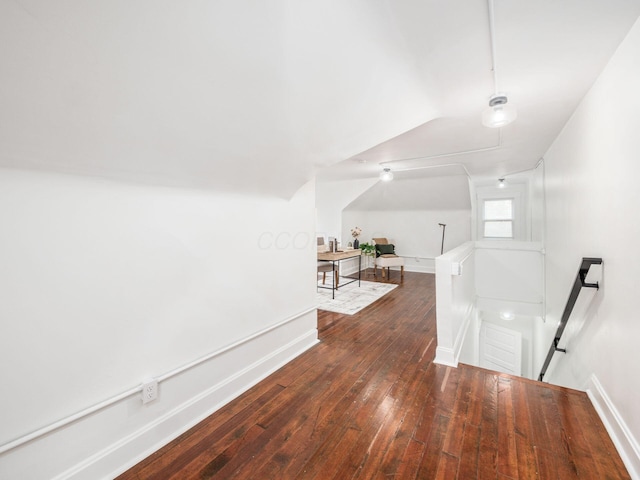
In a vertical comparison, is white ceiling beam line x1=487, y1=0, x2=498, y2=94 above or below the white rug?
above

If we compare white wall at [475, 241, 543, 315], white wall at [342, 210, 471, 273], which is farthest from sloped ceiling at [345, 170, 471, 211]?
white wall at [475, 241, 543, 315]

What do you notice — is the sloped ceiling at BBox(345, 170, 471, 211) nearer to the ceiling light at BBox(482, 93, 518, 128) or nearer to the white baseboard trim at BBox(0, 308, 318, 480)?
the ceiling light at BBox(482, 93, 518, 128)

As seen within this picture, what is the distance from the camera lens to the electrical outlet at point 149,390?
156 cm

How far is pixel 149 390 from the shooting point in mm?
1587

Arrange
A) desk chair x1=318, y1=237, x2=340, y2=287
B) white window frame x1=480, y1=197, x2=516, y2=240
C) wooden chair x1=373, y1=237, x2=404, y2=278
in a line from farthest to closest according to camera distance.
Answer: wooden chair x1=373, y1=237, x2=404, y2=278
white window frame x1=480, y1=197, x2=516, y2=240
desk chair x1=318, y1=237, x2=340, y2=287

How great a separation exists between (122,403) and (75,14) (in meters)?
1.73

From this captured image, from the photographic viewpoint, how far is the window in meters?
5.90

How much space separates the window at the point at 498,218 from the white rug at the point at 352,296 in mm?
2559

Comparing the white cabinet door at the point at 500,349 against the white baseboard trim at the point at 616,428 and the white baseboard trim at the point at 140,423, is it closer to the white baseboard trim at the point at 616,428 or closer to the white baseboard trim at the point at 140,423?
the white baseboard trim at the point at 616,428

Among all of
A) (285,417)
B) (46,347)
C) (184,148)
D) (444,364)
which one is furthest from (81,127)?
(444,364)

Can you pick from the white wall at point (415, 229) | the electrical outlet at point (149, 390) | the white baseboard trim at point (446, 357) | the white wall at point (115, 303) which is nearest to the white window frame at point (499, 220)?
the white wall at point (415, 229)

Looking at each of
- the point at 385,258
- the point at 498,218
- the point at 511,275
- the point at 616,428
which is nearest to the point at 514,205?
the point at 498,218

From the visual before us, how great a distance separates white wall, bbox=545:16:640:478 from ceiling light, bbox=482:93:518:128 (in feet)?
1.67

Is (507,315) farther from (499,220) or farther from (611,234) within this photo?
(611,234)
